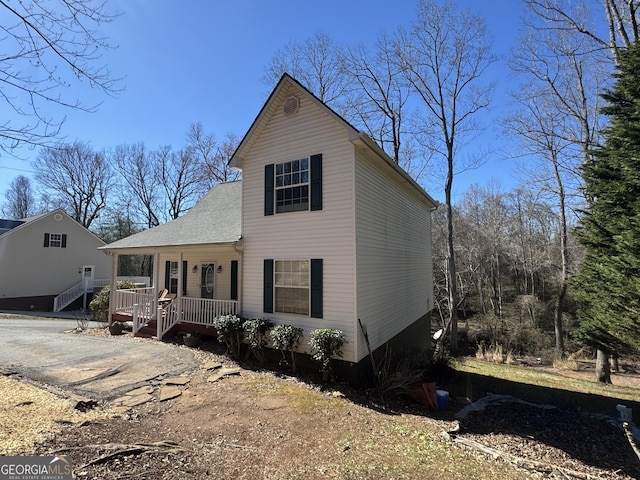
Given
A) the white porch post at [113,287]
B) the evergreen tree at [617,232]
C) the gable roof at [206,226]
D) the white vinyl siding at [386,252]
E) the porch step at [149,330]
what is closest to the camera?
the evergreen tree at [617,232]

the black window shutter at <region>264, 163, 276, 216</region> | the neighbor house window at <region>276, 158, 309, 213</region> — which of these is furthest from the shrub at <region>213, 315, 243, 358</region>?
the neighbor house window at <region>276, 158, 309, 213</region>

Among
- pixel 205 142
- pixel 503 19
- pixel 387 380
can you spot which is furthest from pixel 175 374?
pixel 205 142

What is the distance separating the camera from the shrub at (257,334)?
9.17m

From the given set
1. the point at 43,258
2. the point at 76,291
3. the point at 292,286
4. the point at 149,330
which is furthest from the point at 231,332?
the point at 43,258

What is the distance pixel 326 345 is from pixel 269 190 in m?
4.82

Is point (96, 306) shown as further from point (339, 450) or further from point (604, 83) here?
point (604, 83)

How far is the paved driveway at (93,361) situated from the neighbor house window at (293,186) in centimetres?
501

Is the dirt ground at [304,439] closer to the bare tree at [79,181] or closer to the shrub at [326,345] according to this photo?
the shrub at [326,345]

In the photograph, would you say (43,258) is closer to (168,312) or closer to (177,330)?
(168,312)

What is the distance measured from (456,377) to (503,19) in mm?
13913

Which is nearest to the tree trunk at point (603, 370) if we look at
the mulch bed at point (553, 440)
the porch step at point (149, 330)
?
the mulch bed at point (553, 440)

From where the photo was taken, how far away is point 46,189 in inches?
1332

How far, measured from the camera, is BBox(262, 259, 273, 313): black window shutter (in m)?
9.59

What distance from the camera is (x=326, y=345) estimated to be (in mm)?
8000
